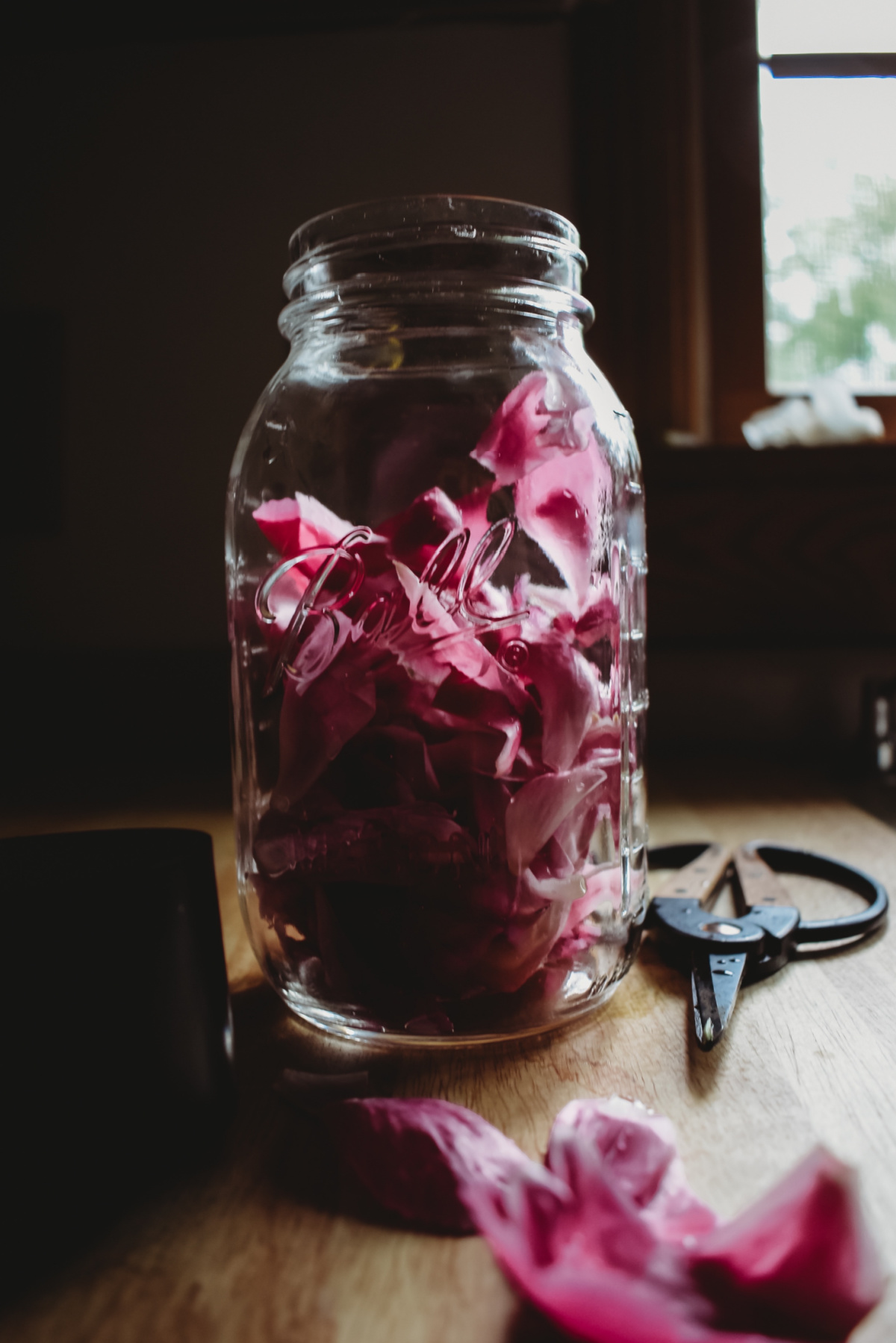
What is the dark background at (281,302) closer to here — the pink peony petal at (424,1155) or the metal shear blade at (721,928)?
the metal shear blade at (721,928)

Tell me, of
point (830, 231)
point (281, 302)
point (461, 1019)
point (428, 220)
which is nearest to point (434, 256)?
point (428, 220)

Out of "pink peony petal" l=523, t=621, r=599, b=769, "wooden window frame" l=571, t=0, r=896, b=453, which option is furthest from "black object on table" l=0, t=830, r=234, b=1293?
"wooden window frame" l=571, t=0, r=896, b=453

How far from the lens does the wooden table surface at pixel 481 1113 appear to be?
22cm

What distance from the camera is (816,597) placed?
1.07 meters

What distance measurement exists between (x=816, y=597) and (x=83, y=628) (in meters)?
0.86

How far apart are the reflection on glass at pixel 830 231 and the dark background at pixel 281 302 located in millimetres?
43

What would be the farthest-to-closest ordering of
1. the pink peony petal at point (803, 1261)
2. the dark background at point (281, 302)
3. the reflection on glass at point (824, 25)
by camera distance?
the reflection on glass at point (824, 25), the dark background at point (281, 302), the pink peony petal at point (803, 1261)

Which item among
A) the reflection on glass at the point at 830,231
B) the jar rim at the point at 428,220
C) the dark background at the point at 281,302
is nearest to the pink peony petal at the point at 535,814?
the jar rim at the point at 428,220

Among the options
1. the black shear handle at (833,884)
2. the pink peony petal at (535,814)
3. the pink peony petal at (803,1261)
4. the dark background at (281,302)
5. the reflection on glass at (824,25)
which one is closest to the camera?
the pink peony petal at (803,1261)

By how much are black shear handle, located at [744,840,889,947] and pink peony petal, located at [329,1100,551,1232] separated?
235mm

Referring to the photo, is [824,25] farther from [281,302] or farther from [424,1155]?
[424,1155]

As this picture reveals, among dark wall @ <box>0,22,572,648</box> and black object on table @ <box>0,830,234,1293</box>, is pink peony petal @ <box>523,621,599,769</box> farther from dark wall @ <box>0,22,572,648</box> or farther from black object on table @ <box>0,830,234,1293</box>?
dark wall @ <box>0,22,572,648</box>

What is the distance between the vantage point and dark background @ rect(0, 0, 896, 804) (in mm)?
1072

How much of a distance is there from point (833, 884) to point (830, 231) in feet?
3.23
